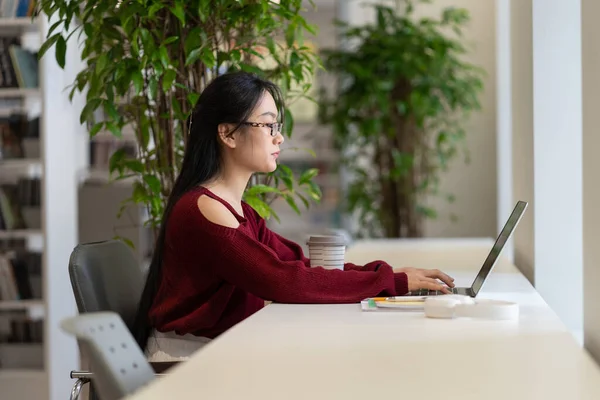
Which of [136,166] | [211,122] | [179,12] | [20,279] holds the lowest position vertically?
[20,279]

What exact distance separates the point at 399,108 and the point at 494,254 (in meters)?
4.16

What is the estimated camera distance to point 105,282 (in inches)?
103

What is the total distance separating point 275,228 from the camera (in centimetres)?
1002

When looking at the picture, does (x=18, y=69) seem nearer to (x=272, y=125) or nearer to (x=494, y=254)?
(x=272, y=125)

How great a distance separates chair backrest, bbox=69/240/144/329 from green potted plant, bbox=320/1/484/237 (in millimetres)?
3854

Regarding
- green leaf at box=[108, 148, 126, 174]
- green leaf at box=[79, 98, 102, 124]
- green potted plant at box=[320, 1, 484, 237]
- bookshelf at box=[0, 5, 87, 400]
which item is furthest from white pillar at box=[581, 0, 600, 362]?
green potted plant at box=[320, 1, 484, 237]

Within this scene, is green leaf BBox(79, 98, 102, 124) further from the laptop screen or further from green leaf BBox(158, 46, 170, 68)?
the laptop screen

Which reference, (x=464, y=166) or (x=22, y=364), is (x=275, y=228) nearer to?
(x=464, y=166)

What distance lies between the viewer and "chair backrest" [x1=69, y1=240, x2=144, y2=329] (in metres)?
2.49

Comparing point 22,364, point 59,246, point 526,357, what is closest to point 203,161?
point 526,357

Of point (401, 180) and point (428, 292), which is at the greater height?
point (401, 180)

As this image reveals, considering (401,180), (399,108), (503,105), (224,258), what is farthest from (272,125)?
(401,180)

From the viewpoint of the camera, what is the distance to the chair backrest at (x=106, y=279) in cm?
249

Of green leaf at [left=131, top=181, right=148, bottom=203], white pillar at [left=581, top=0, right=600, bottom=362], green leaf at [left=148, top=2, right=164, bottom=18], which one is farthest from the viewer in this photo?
green leaf at [left=131, top=181, right=148, bottom=203]
